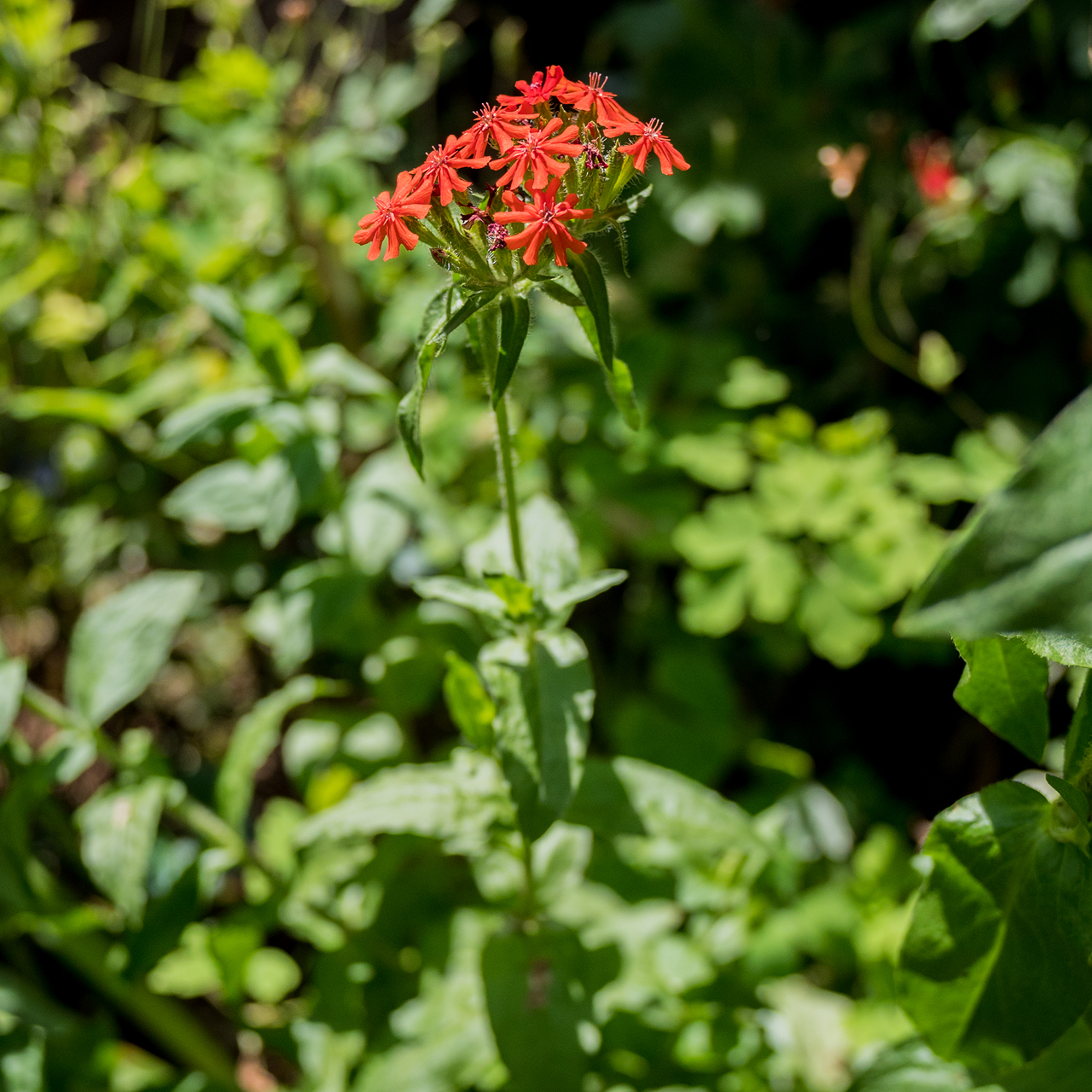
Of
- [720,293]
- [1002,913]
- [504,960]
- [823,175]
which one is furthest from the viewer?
[720,293]

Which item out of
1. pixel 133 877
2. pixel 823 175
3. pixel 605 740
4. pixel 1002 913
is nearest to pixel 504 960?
pixel 133 877

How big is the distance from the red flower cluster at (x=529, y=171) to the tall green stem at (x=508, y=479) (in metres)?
0.18

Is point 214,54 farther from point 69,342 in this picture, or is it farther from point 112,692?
point 112,692

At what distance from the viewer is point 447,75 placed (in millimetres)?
2838

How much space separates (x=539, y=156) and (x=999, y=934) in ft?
2.70

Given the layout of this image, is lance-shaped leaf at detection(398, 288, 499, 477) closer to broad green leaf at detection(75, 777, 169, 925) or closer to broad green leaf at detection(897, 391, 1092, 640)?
broad green leaf at detection(897, 391, 1092, 640)

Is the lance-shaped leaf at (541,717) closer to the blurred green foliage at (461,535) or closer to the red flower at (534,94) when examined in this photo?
the blurred green foliage at (461,535)

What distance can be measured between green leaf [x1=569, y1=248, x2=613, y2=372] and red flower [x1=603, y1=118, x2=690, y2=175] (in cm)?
10

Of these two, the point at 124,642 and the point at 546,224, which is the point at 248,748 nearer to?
the point at 124,642

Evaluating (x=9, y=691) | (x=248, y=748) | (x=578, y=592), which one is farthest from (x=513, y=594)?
(x=9, y=691)

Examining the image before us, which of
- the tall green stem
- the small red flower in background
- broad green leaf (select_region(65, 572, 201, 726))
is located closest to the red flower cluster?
the tall green stem

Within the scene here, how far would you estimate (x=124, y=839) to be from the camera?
126 cm

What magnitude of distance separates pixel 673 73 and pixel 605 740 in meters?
1.78

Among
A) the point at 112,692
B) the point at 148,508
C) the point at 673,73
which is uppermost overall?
the point at 673,73
